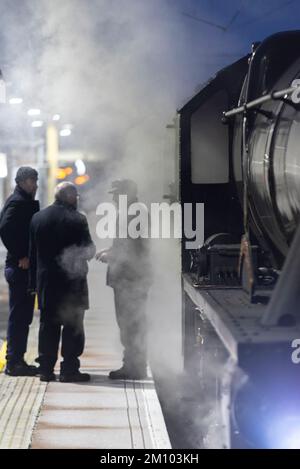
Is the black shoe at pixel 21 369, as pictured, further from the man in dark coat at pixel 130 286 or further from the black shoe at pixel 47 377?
the man in dark coat at pixel 130 286

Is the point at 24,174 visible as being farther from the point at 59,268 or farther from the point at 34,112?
the point at 34,112

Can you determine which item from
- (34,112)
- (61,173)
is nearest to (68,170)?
(61,173)

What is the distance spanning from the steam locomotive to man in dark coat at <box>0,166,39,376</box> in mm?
1374

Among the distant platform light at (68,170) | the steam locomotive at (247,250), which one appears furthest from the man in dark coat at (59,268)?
the distant platform light at (68,170)

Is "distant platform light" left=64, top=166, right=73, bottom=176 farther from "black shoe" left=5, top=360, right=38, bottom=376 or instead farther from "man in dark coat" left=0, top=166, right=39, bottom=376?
"black shoe" left=5, top=360, right=38, bottom=376

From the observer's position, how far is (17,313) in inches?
346

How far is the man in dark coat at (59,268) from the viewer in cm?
835

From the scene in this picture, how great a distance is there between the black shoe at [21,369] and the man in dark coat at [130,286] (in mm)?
674

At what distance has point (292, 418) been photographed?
4500mm

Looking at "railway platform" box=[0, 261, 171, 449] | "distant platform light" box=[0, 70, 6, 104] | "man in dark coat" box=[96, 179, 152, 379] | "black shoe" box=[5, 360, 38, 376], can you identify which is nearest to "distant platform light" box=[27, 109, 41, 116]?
"distant platform light" box=[0, 70, 6, 104]

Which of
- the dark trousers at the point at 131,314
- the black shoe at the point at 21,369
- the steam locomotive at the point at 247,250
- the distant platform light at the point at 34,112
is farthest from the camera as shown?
the distant platform light at the point at 34,112

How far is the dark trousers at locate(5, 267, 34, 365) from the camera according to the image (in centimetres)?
873

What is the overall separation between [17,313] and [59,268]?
688 millimetres
